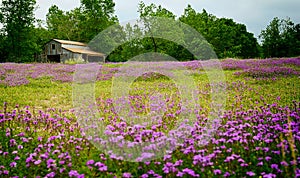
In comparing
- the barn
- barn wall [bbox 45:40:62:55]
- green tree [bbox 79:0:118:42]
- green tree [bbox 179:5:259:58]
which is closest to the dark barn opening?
the barn

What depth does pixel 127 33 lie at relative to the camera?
190 feet

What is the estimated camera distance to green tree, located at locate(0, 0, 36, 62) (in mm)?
55406

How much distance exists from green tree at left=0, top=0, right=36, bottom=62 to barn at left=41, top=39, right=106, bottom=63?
3732mm

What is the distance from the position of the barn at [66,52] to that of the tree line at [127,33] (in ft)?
6.94

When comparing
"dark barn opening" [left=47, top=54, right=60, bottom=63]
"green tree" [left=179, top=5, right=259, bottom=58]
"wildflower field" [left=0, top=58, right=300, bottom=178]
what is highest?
"green tree" [left=179, top=5, right=259, bottom=58]

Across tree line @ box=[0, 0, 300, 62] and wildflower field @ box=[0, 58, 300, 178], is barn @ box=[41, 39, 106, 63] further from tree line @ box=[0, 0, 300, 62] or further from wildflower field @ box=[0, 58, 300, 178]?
wildflower field @ box=[0, 58, 300, 178]

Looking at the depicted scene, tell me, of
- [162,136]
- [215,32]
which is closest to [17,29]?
[215,32]

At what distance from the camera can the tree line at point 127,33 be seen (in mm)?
50750

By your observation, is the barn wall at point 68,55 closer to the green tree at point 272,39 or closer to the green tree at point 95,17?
the green tree at point 95,17

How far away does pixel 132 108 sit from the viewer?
33.5ft

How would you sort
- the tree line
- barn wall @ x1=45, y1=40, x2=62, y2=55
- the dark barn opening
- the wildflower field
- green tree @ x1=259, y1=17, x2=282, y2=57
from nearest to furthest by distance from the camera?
the wildflower field → the tree line → barn wall @ x1=45, y1=40, x2=62, y2=55 → the dark barn opening → green tree @ x1=259, y1=17, x2=282, y2=57

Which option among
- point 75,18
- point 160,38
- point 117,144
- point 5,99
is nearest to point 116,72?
point 5,99

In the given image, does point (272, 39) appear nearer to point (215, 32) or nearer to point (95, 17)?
point (215, 32)

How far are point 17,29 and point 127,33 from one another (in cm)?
2178
